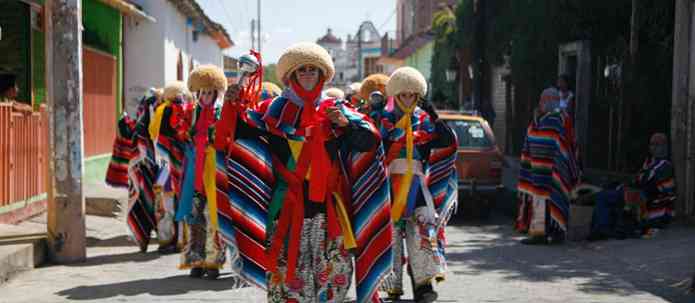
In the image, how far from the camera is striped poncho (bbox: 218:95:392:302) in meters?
5.22

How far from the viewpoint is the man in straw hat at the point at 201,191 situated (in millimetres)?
8242

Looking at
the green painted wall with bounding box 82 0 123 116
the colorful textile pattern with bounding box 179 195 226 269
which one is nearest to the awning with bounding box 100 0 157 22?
the green painted wall with bounding box 82 0 123 116

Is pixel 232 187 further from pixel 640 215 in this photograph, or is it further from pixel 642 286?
pixel 640 215

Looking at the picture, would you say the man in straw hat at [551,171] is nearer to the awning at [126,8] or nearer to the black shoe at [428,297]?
the black shoe at [428,297]

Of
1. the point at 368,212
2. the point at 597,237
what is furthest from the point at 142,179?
the point at 368,212

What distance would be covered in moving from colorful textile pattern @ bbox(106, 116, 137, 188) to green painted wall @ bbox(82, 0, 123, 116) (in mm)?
5623

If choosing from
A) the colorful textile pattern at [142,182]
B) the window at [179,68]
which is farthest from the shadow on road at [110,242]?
the window at [179,68]

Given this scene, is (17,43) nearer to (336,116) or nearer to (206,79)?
(206,79)

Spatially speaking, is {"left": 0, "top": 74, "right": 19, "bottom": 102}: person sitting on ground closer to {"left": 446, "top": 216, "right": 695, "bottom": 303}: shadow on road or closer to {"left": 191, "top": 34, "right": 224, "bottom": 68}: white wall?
{"left": 446, "top": 216, "right": 695, "bottom": 303}: shadow on road

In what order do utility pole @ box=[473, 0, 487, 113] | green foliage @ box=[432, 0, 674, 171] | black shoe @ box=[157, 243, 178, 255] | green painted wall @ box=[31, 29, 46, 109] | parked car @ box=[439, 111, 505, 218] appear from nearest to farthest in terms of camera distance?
black shoe @ box=[157, 243, 178, 255] → green painted wall @ box=[31, 29, 46, 109] → parked car @ box=[439, 111, 505, 218] → green foliage @ box=[432, 0, 674, 171] → utility pole @ box=[473, 0, 487, 113]

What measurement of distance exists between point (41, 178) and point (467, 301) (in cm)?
627

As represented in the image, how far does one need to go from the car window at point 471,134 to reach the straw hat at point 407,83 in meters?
5.93

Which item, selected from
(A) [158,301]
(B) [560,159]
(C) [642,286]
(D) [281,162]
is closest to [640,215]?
(B) [560,159]

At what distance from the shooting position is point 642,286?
796cm
